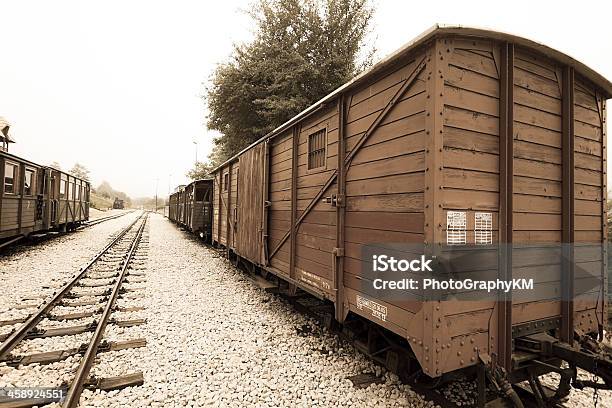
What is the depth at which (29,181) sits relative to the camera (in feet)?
39.5

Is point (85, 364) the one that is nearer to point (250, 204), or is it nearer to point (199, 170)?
point (250, 204)

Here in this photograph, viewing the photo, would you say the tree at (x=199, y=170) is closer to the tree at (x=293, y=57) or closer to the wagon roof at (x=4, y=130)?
the wagon roof at (x=4, y=130)

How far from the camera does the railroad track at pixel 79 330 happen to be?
3215 millimetres

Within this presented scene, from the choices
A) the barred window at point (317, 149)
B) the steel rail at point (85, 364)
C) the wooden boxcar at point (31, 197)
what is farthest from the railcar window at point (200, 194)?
the barred window at point (317, 149)

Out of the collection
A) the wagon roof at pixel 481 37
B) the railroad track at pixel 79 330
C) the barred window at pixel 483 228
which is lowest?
the railroad track at pixel 79 330

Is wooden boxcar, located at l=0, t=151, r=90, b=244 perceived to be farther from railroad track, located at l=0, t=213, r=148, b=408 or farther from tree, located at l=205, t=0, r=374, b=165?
tree, located at l=205, t=0, r=374, b=165

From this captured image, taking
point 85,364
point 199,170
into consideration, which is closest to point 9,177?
point 85,364

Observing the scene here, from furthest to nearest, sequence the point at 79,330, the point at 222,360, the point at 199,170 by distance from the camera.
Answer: the point at 199,170 < the point at 79,330 < the point at 222,360

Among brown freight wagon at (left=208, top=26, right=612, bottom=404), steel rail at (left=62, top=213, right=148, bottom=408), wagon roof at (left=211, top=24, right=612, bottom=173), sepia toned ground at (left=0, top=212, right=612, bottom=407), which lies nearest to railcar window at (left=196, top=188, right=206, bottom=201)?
sepia toned ground at (left=0, top=212, right=612, bottom=407)

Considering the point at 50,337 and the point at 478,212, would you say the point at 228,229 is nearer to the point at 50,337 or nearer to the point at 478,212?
the point at 50,337

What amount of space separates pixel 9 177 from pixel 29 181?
6.23ft

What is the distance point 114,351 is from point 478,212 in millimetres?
4558

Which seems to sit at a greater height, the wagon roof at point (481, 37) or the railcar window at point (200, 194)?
the wagon roof at point (481, 37)

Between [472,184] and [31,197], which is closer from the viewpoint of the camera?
[472,184]
